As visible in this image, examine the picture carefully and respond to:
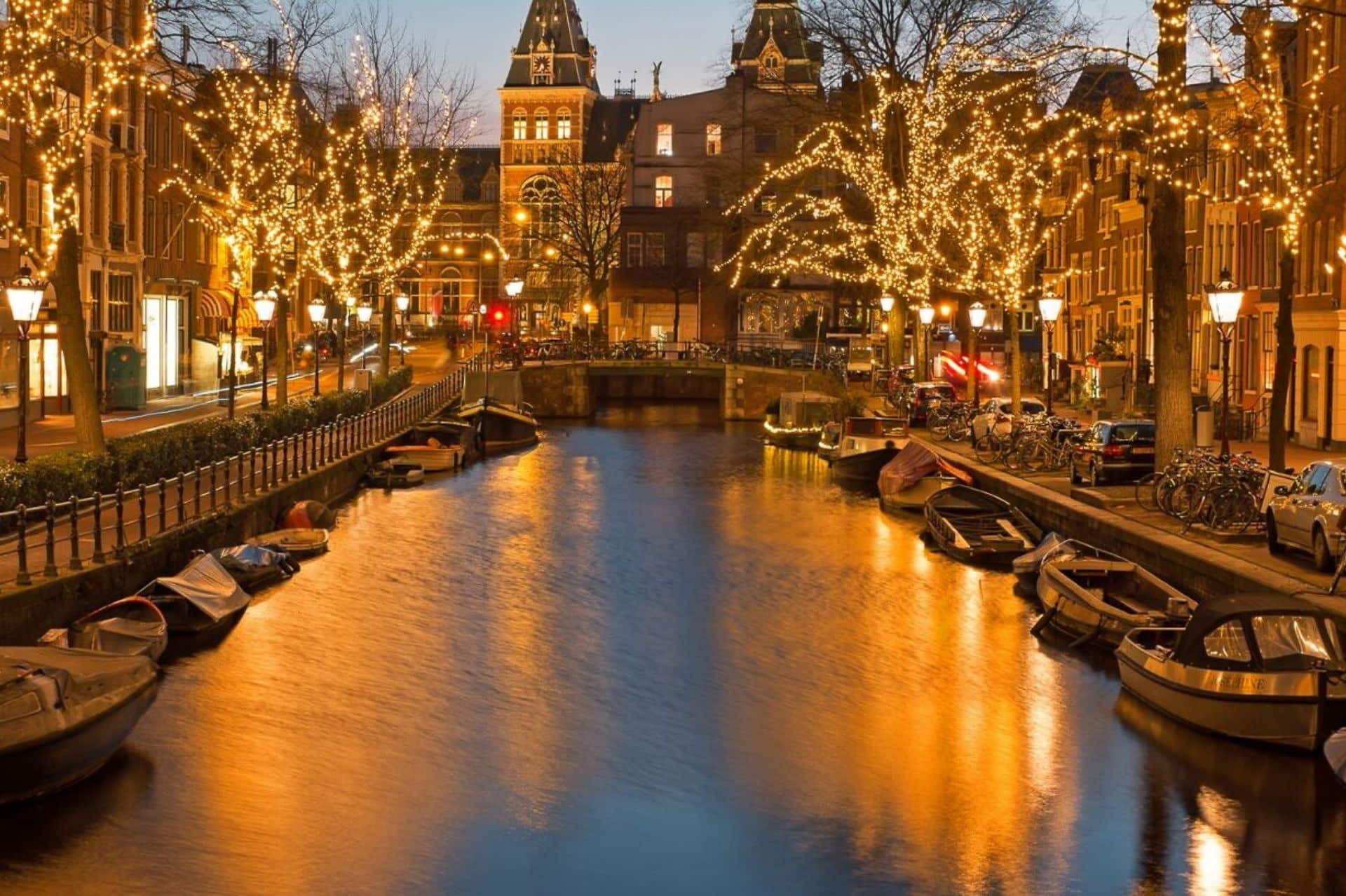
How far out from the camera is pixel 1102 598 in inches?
1096

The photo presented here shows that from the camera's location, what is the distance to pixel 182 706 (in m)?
22.7

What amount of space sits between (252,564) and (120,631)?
7.93m

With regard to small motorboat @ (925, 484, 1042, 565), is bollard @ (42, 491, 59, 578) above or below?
above

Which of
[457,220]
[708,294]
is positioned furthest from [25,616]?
[457,220]

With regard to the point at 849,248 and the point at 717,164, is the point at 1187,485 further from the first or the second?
the point at 717,164

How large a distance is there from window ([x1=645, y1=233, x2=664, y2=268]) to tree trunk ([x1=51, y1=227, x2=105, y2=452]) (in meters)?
73.9

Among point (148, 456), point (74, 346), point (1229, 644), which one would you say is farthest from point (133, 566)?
point (1229, 644)

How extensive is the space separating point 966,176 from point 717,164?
2021 cm

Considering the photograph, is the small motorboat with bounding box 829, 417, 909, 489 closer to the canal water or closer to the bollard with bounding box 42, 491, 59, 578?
the canal water

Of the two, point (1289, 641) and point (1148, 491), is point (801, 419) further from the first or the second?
point (1289, 641)

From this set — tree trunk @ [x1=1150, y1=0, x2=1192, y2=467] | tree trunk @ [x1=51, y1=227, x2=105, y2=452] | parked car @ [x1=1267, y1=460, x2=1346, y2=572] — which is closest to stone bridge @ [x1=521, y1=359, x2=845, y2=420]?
tree trunk @ [x1=1150, y1=0, x2=1192, y2=467]

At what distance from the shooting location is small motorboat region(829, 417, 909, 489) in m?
53.5

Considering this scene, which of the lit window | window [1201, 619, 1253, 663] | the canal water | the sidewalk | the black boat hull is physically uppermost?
the lit window

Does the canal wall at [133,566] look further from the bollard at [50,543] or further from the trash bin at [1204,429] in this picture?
the trash bin at [1204,429]
